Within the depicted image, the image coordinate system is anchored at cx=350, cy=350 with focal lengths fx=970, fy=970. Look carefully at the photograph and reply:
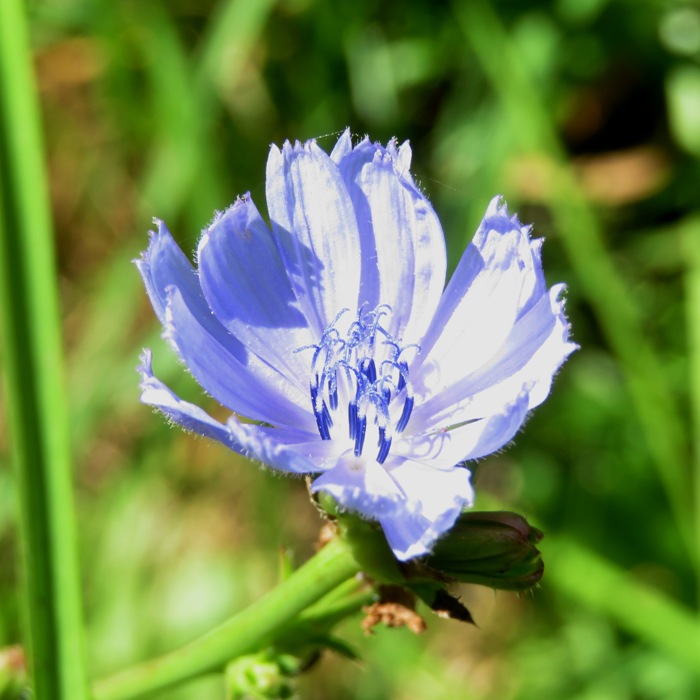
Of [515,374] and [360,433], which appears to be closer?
[515,374]

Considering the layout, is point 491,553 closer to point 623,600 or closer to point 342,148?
point 342,148

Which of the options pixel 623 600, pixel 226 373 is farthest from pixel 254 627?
pixel 623 600

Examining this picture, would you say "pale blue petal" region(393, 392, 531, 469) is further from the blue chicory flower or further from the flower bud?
the flower bud


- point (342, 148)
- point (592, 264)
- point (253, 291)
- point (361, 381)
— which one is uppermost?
point (342, 148)

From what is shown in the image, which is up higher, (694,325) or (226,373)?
(226,373)

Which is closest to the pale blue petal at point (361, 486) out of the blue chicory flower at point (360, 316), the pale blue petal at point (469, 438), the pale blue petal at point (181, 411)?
the blue chicory flower at point (360, 316)

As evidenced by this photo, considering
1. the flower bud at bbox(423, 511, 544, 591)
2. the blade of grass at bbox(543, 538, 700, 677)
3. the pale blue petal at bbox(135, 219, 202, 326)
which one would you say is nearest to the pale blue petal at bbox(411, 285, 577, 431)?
the flower bud at bbox(423, 511, 544, 591)

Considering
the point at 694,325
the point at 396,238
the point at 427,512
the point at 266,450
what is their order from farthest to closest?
the point at 694,325 → the point at 396,238 → the point at 427,512 → the point at 266,450
